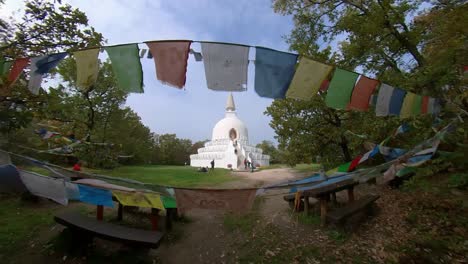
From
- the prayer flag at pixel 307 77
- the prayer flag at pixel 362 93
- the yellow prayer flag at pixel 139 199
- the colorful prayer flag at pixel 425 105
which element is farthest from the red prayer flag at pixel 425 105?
the yellow prayer flag at pixel 139 199

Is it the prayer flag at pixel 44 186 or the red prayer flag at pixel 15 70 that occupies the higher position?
the red prayer flag at pixel 15 70

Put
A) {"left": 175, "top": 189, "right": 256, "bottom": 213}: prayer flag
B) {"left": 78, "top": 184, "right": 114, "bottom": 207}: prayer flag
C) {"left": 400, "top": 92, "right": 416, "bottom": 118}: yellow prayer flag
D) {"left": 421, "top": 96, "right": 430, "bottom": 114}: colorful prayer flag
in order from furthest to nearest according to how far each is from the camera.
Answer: {"left": 421, "top": 96, "right": 430, "bottom": 114}: colorful prayer flag
{"left": 400, "top": 92, "right": 416, "bottom": 118}: yellow prayer flag
{"left": 78, "top": 184, "right": 114, "bottom": 207}: prayer flag
{"left": 175, "top": 189, "right": 256, "bottom": 213}: prayer flag

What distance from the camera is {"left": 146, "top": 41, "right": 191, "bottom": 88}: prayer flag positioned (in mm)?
3676

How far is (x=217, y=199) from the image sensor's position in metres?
3.50

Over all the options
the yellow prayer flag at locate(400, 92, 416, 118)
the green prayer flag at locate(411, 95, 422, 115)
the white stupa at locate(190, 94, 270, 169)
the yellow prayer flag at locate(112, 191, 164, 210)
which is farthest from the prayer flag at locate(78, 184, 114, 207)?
the white stupa at locate(190, 94, 270, 169)

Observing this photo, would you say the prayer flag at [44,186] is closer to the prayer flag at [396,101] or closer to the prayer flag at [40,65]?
the prayer flag at [40,65]

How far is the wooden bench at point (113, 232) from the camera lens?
3.72 metres

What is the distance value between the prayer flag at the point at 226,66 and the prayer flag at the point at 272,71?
0.25m

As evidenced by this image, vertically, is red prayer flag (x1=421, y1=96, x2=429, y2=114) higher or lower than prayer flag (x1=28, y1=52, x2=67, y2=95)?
lower

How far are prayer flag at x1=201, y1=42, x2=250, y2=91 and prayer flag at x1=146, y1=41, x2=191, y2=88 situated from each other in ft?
1.15

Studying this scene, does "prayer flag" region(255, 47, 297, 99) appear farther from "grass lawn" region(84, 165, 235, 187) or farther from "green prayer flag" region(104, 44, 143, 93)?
"grass lawn" region(84, 165, 235, 187)

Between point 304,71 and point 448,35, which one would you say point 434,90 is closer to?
point 448,35

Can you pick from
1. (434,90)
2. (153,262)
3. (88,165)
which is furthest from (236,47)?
(88,165)

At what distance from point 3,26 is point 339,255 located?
8812mm
